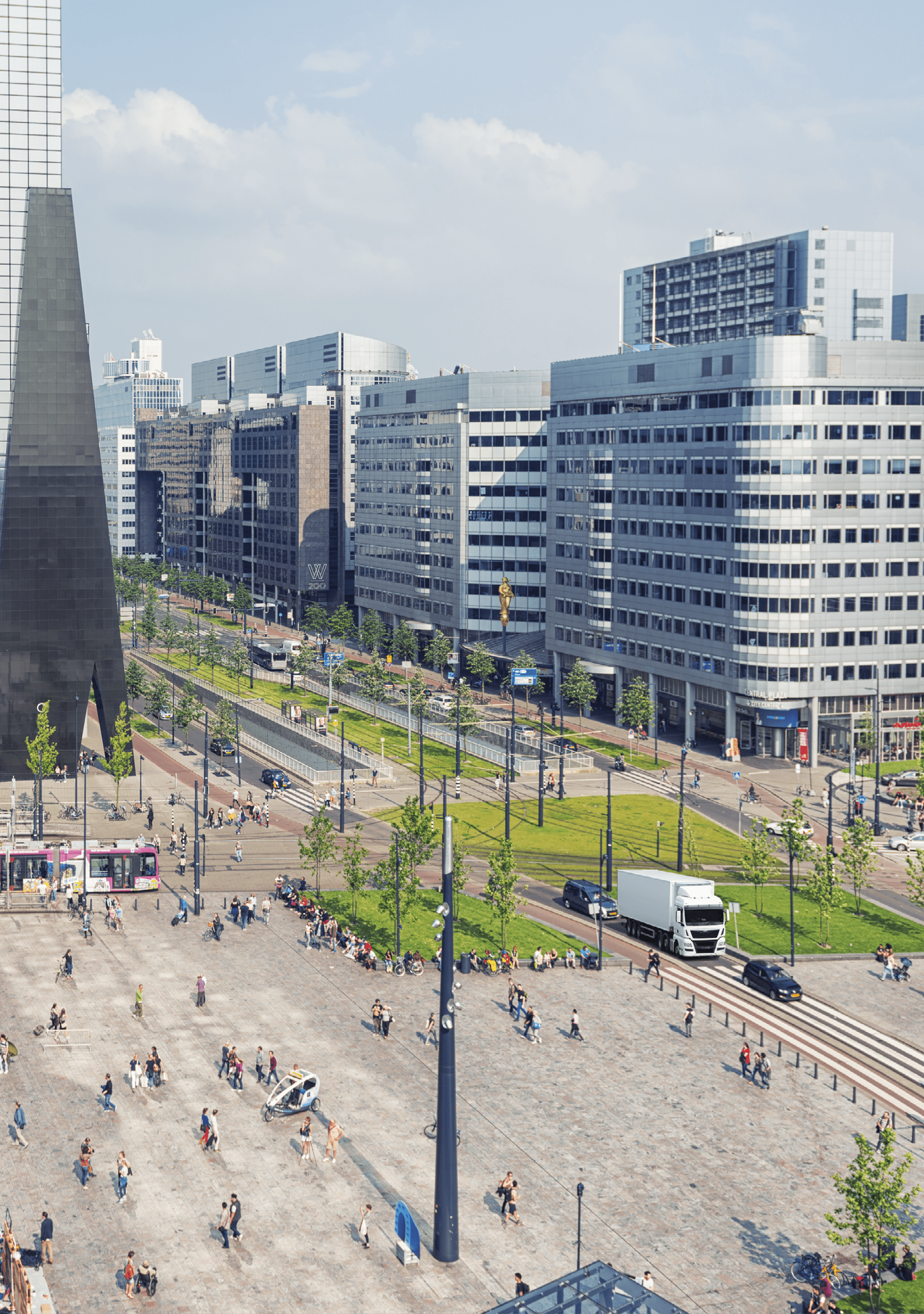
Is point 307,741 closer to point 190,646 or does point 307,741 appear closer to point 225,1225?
point 190,646

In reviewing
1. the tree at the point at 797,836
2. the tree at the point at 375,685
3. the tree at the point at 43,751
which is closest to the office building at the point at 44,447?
the tree at the point at 43,751

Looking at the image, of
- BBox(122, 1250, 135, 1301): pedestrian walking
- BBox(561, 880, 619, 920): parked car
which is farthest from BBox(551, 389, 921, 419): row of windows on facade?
BBox(122, 1250, 135, 1301): pedestrian walking

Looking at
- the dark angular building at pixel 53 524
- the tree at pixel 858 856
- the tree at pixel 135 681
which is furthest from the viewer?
the tree at pixel 135 681

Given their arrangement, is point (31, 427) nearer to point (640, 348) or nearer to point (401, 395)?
point (640, 348)

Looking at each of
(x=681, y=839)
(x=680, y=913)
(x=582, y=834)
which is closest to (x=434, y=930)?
(x=680, y=913)

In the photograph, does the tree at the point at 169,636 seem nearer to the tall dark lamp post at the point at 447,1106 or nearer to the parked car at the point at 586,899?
the parked car at the point at 586,899

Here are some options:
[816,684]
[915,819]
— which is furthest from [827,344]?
[915,819]
